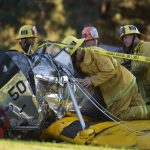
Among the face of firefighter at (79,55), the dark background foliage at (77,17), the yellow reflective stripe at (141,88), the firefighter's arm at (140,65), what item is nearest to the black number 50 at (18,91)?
the face of firefighter at (79,55)

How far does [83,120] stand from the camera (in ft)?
34.0

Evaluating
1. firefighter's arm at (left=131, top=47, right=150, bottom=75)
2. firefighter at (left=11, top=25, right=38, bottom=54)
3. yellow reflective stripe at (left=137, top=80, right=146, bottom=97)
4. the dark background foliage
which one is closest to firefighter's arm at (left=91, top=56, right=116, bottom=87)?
firefighter's arm at (left=131, top=47, right=150, bottom=75)

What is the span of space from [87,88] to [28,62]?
1208mm

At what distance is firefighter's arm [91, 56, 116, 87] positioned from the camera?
35.2 feet

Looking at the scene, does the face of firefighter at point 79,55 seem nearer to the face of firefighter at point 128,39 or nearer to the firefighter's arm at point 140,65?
the firefighter's arm at point 140,65

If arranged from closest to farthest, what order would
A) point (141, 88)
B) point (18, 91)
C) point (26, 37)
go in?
point (18, 91)
point (141, 88)
point (26, 37)

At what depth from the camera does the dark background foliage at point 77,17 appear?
33.0 meters

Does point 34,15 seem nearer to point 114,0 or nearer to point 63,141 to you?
point 114,0

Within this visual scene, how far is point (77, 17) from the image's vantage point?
35125 mm

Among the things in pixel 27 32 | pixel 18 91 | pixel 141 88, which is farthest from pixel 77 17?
pixel 18 91

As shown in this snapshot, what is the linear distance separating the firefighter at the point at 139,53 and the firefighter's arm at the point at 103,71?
4.26ft

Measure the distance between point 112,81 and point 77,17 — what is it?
24309mm

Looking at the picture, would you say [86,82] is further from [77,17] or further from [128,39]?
[77,17]

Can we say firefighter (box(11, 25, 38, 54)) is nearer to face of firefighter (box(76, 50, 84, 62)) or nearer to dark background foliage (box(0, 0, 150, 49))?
face of firefighter (box(76, 50, 84, 62))
